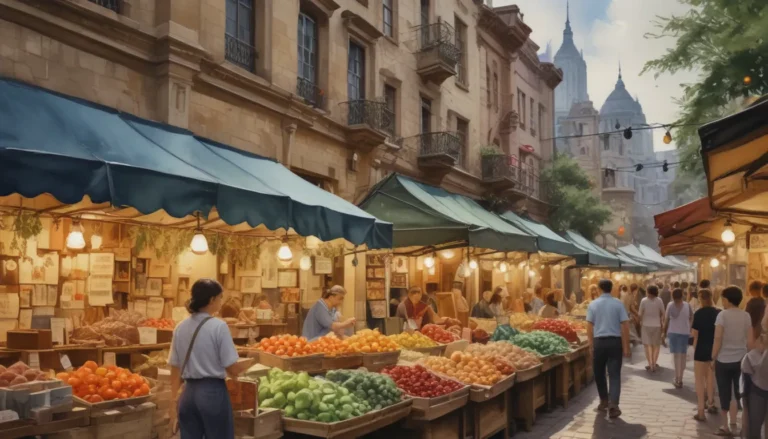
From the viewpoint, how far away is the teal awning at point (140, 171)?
6.29 metres

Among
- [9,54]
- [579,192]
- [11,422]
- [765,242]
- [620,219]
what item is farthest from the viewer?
[620,219]

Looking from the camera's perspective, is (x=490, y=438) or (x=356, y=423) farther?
(x=490, y=438)

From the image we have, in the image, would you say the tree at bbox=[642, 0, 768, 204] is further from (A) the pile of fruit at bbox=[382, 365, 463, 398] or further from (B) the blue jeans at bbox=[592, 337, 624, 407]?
(A) the pile of fruit at bbox=[382, 365, 463, 398]

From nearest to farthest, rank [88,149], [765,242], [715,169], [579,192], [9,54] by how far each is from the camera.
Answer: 1. [715,169]
2. [88,149]
3. [9,54]
4. [765,242]
5. [579,192]

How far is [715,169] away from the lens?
6418mm

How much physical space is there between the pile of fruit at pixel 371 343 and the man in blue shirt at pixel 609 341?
3.38 m

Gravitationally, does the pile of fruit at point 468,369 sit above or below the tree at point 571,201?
below

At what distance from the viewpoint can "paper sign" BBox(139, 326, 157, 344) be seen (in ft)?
32.0

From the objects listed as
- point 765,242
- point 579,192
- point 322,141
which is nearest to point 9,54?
point 322,141

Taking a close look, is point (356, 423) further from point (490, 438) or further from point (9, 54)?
point (9, 54)

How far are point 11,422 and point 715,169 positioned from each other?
21.1ft

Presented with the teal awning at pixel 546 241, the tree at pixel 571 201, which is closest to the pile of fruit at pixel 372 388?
the teal awning at pixel 546 241

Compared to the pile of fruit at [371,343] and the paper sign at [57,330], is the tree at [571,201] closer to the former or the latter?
the pile of fruit at [371,343]

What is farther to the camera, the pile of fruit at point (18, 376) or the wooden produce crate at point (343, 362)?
the wooden produce crate at point (343, 362)
